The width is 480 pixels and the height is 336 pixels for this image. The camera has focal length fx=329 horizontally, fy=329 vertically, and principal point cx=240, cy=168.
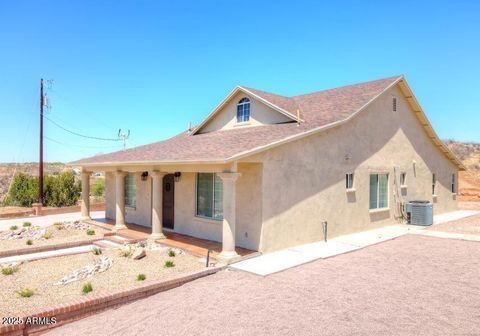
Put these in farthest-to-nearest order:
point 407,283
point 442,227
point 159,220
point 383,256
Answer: point 442,227, point 159,220, point 383,256, point 407,283

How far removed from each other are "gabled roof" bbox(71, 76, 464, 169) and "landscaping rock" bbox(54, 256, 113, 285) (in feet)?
11.3

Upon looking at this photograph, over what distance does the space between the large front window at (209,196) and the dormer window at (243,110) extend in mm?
4436

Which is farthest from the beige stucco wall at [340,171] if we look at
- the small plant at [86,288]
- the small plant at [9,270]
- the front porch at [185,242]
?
the small plant at [9,270]

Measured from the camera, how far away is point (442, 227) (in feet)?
48.4

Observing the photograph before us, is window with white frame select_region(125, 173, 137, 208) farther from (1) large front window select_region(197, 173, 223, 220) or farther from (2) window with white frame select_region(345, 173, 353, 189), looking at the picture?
(2) window with white frame select_region(345, 173, 353, 189)

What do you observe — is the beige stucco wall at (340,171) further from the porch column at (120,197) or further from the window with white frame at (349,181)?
the porch column at (120,197)

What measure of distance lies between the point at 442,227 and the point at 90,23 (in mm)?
17858

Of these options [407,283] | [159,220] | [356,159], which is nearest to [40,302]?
[159,220]

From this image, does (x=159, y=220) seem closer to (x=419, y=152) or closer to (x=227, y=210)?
(x=227, y=210)

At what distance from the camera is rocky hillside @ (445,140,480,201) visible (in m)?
29.6

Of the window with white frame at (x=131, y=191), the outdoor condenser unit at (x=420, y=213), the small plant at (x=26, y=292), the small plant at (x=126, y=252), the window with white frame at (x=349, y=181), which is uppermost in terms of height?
the window with white frame at (x=349, y=181)

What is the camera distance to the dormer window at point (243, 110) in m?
15.3

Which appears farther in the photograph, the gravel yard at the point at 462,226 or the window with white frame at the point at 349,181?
the gravel yard at the point at 462,226

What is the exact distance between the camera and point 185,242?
37.6ft
